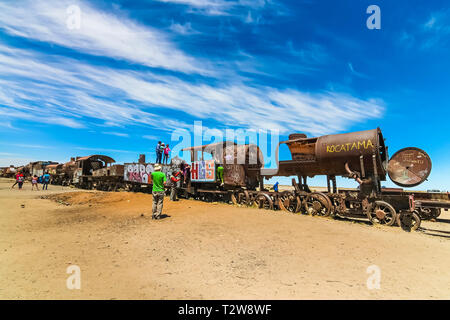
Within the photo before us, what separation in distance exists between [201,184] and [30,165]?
46.8 meters

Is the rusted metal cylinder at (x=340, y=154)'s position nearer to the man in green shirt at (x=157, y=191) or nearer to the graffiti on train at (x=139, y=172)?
the man in green shirt at (x=157, y=191)

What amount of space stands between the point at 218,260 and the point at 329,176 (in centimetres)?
899

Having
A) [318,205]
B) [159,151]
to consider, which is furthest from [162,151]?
[318,205]

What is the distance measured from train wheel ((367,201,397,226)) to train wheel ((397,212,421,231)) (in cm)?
26

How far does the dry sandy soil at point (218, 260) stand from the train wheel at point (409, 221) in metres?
0.55

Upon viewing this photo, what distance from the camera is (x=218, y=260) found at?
551cm

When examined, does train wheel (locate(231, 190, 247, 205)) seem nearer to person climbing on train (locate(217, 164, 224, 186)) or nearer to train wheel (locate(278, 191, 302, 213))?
person climbing on train (locate(217, 164, 224, 186))

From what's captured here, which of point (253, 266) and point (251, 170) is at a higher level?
point (251, 170)

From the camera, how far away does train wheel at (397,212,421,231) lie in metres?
9.34

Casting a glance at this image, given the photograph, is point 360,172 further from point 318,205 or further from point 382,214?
point 318,205

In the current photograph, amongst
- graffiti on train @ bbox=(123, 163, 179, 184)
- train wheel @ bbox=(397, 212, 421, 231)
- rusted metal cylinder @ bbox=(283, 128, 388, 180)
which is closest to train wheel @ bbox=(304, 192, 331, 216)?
rusted metal cylinder @ bbox=(283, 128, 388, 180)

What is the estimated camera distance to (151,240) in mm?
7043
